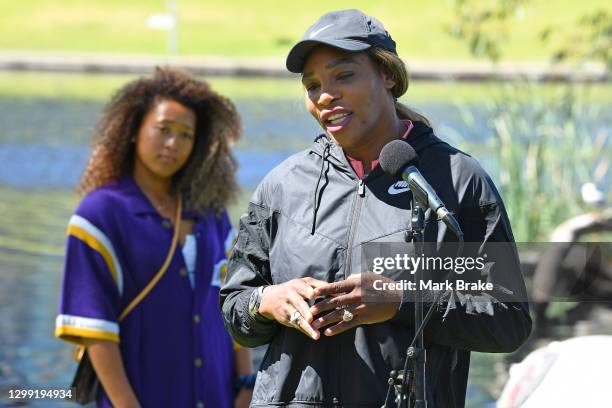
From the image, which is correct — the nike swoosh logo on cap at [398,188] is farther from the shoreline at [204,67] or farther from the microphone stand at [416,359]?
the shoreline at [204,67]

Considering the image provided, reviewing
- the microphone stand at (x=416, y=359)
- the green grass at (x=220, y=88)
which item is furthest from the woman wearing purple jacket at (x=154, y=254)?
the green grass at (x=220, y=88)

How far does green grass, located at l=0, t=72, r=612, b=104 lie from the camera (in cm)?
2889

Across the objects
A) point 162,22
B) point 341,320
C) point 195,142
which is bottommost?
point 341,320

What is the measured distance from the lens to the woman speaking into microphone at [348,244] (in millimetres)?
2709

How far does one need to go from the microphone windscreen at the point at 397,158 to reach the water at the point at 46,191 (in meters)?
0.77

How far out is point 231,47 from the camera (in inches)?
1831

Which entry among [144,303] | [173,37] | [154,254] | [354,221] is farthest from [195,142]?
[173,37]

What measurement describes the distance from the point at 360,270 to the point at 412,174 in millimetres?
295

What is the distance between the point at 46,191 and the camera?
611 inches

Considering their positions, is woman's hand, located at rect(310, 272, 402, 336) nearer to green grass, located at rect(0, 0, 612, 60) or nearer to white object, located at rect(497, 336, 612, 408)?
white object, located at rect(497, 336, 612, 408)

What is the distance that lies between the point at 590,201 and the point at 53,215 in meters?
7.73

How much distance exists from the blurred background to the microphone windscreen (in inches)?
54.0

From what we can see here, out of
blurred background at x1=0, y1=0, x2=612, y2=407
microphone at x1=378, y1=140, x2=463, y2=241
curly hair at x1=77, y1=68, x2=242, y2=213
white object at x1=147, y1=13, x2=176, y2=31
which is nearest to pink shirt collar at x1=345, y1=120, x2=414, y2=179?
microphone at x1=378, y1=140, x2=463, y2=241

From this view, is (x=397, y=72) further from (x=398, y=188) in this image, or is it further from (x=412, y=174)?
(x=412, y=174)
